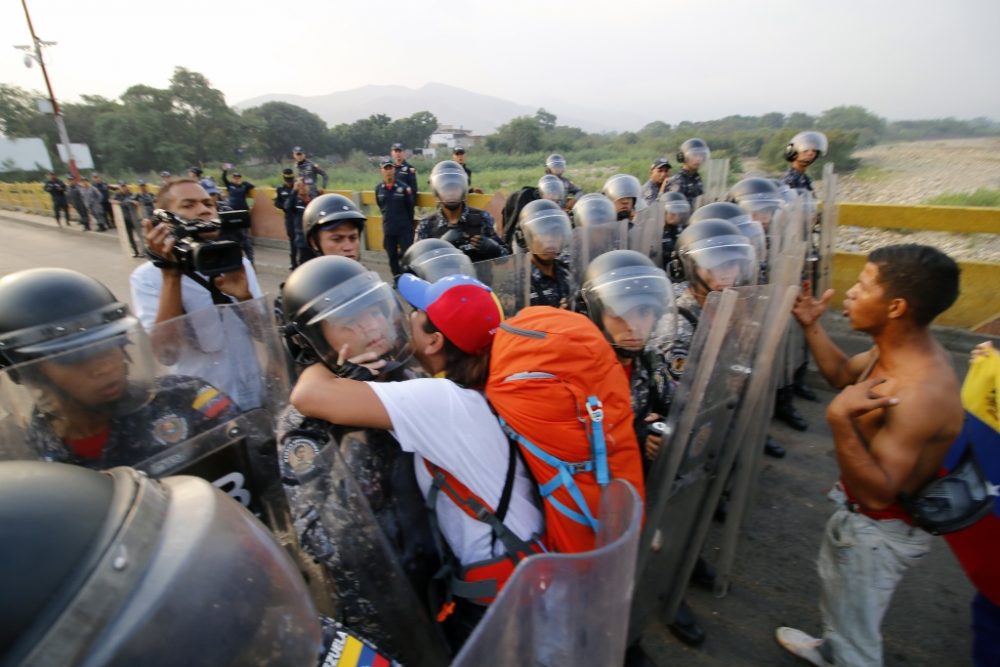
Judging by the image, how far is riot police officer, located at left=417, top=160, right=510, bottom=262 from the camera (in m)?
4.76

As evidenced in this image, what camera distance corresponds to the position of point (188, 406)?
A: 155 centimetres

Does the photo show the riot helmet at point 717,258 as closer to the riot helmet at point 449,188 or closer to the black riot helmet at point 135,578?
the riot helmet at point 449,188

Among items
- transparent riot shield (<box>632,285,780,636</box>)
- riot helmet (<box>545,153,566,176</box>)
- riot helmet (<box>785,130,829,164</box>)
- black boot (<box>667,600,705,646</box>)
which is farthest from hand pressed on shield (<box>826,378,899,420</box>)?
riot helmet (<box>545,153,566,176</box>)

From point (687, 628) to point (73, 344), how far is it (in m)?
2.76

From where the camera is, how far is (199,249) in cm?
200

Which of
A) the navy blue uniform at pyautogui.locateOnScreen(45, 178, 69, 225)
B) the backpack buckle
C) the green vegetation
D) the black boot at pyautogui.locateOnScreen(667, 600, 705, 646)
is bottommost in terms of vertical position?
the black boot at pyautogui.locateOnScreen(667, 600, 705, 646)

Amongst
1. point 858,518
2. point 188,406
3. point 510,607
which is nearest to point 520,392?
point 510,607

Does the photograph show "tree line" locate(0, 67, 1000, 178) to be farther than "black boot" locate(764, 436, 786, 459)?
Yes

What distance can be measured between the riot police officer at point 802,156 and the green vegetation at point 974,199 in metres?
5.21

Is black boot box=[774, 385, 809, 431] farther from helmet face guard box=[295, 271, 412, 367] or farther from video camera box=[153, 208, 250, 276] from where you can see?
video camera box=[153, 208, 250, 276]


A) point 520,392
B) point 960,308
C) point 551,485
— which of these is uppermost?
point 520,392

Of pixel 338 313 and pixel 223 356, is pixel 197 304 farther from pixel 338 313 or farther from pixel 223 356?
pixel 338 313

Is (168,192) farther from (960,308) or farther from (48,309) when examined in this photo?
(960,308)

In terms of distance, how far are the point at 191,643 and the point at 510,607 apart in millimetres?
425
